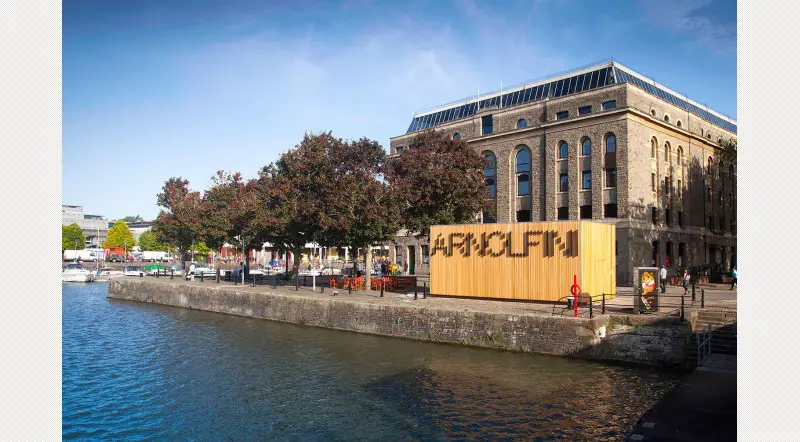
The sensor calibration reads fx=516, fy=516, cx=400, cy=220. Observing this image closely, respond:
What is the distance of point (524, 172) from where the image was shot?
46500 millimetres

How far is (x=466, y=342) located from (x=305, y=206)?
16632 millimetres

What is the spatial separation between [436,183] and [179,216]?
27013 millimetres

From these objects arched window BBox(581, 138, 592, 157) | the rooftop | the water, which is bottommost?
the water

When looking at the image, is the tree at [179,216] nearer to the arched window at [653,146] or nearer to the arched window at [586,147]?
the arched window at [586,147]

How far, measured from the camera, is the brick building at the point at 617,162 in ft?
129

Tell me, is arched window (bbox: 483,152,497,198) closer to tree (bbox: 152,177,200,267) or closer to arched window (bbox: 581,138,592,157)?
arched window (bbox: 581,138,592,157)

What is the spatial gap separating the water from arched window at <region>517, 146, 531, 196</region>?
26.1 meters

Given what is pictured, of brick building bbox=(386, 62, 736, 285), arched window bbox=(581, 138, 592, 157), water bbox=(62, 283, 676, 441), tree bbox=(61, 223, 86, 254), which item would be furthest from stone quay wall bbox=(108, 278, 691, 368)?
tree bbox=(61, 223, 86, 254)

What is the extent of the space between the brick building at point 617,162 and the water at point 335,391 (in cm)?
2051

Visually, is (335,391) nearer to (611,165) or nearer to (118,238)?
(611,165)

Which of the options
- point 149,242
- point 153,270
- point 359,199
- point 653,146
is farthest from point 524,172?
point 149,242

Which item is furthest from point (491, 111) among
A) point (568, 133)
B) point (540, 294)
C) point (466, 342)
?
point (466, 342)

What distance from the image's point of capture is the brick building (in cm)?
3944

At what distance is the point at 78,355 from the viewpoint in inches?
883
